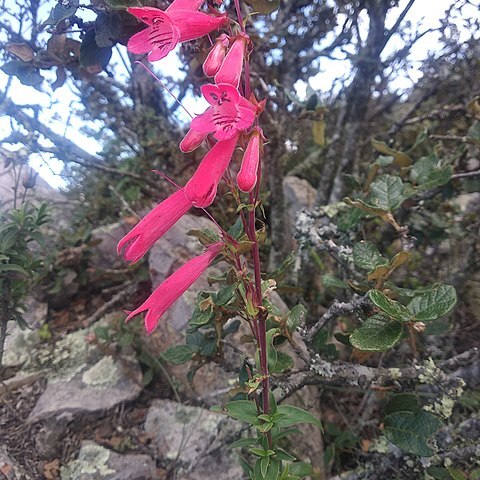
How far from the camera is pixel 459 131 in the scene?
2529mm

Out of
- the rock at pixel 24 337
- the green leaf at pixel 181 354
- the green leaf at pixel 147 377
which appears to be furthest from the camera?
the rock at pixel 24 337

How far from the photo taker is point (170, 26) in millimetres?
894

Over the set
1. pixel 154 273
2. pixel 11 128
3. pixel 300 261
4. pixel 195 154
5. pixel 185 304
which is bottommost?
pixel 300 261

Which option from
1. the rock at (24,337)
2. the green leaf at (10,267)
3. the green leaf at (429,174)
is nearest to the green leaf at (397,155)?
the green leaf at (429,174)

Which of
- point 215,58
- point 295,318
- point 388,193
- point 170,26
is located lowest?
point 295,318

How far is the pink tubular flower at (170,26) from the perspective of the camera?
870 mm

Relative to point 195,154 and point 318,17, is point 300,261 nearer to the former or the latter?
point 195,154

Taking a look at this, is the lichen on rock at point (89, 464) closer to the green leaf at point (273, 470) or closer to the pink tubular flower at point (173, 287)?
the green leaf at point (273, 470)

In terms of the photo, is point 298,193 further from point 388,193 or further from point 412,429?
point 412,429

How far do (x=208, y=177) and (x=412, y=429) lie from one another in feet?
3.22

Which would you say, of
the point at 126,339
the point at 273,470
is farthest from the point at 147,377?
the point at 273,470

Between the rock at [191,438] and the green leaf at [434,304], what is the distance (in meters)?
0.80

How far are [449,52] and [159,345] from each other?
7.00 ft

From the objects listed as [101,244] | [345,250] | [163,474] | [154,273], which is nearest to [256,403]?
[345,250]
